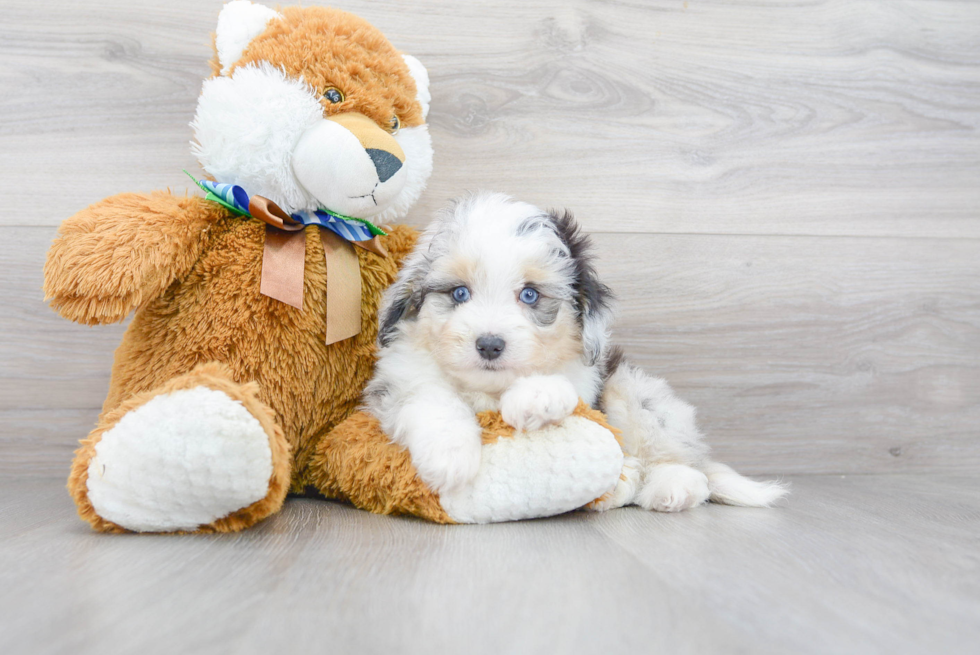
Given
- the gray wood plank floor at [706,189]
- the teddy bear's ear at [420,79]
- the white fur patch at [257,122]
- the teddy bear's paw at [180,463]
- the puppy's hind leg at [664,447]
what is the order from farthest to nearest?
the gray wood plank floor at [706,189], the teddy bear's ear at [420,79], the puppy's hind leg at [664,447], the white fur patch at [257,122], the teddy bear's paw at [180,463]

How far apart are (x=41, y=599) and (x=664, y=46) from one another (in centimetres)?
193

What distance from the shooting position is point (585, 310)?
146 centimetres

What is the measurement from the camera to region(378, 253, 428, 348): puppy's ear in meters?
1.44

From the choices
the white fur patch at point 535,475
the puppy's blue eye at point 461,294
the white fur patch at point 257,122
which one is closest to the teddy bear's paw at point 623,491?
the white fur patch at point 535,475

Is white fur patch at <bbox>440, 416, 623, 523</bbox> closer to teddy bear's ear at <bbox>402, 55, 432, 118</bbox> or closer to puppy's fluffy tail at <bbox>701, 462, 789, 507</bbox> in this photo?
puppy's fluffy tail at <bbox>701, 462, 789, 507</bbox>

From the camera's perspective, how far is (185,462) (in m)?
1.11

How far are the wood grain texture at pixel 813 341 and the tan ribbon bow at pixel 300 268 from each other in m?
0.79

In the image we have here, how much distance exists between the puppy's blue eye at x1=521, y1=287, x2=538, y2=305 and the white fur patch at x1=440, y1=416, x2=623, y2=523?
27 cm

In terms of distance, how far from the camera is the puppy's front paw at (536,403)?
128cm

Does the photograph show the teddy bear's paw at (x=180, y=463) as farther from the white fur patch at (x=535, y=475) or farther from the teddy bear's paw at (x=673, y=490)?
the teddy bear's paw at (x=673, y=490)

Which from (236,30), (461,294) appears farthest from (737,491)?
(236,30)

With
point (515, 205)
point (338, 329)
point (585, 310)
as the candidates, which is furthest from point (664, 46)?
point (338, 329)

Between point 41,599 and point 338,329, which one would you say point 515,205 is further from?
point 41,599

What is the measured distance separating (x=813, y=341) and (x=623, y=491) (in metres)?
0.97
